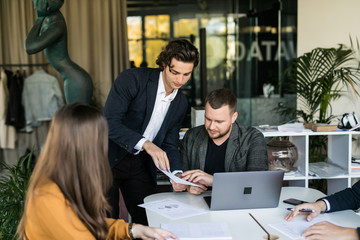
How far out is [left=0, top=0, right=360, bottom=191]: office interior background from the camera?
4742 mm

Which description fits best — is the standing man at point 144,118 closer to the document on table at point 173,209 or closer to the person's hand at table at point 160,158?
the person's hand at table at point 160,158

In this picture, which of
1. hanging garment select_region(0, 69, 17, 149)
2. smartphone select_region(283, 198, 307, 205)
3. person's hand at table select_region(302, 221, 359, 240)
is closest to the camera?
person's hand at table select_region(302, 221, 359, 240)

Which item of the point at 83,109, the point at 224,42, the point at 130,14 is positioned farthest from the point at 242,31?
the point at 83,109

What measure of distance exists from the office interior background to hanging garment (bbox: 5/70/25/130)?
0.92 ft

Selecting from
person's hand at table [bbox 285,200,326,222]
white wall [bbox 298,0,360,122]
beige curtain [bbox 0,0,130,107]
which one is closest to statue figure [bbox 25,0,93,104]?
beige curtain [bbox 0,0,130,107]

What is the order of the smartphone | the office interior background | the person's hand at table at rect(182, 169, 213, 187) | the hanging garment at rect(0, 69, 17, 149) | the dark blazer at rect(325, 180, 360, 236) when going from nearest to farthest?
the dark blazer at rect(325, 180, 360, 236) < the smartphone < the person's hand at table at rect(182, 169, 213, 187) < the office interior background < the hanging garment at rect(0, 69, 17, 149)

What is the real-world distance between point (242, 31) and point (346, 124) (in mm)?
3939

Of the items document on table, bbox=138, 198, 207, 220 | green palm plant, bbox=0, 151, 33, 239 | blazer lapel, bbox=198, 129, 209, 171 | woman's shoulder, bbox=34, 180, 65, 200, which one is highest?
woman's shoulder, bbox=34, 180, 65, 200

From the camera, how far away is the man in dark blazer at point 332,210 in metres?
1.73

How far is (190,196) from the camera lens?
2365 millimetres

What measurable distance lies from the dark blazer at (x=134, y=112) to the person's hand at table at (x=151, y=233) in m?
0.71

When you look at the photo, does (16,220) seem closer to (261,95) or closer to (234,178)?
(234,178)

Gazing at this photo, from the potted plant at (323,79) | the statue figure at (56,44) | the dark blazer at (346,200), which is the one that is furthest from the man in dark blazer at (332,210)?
the statue figure at (56,44)

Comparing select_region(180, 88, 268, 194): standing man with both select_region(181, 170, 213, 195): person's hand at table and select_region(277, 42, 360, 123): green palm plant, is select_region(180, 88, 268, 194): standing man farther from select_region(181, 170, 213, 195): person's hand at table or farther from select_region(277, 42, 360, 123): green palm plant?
select_region(277, 42, 360, 123): green palm plant
